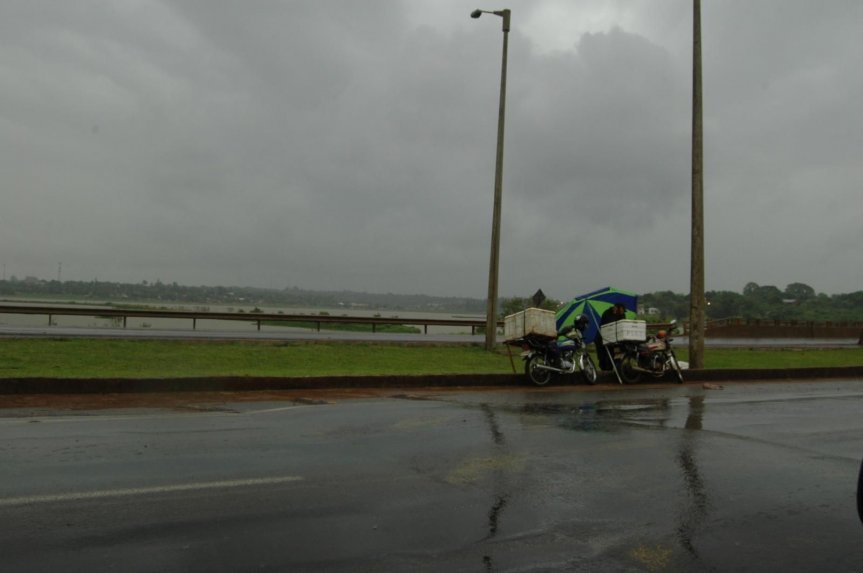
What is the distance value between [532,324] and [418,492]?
32.1 feet

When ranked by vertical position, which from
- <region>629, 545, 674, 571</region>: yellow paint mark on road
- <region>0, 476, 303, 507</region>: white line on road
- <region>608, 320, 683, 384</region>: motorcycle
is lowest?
<region>629, 545, 674, 571</region>: yellow paint mark on road

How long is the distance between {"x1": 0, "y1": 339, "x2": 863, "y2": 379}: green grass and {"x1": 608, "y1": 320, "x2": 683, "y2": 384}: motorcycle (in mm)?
2630

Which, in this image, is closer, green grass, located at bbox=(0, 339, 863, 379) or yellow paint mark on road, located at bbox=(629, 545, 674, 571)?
yellow paint mark on road, located at bbox=(629, 545, 674, 571)

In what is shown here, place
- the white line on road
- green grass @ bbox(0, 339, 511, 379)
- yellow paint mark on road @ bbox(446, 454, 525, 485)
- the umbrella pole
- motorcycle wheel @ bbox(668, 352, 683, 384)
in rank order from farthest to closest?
motorcycle wheel @ bbox(668, 352, 683, 384) < the umbrella pole < green grass @ bbox(0, 339, 511, 379) < yellow paint mark on road @ bbox(446, 454, 525, 485) < the white line on road

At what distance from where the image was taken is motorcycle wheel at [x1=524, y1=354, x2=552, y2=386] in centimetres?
1581

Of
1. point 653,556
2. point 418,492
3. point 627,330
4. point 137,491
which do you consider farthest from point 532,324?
point 653,556

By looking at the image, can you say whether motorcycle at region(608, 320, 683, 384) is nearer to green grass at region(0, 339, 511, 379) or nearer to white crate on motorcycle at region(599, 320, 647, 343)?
white crate on motorcycle at region(599, 320, 647, 343)

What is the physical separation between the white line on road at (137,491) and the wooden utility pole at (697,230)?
1509cm

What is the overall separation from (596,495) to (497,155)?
727 inches

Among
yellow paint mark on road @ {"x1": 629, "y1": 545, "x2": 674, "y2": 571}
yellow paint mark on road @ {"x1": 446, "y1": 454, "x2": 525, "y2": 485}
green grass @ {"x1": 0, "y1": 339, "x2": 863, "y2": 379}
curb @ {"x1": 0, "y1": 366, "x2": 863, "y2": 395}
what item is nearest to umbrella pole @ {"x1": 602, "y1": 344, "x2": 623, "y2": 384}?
curb @ {"x1": 0, "y1": 366, "x2": 863, "y2": 395}

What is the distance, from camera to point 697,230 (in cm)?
1952

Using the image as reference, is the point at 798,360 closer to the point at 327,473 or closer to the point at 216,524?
the point at 327,473

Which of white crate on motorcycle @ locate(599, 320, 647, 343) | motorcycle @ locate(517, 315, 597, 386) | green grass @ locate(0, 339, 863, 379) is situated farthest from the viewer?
white crate on motorcycle @ locate(599, 320, 647, 343)

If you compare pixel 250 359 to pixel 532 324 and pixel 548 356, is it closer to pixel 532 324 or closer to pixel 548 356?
Result: pixel 532 324
